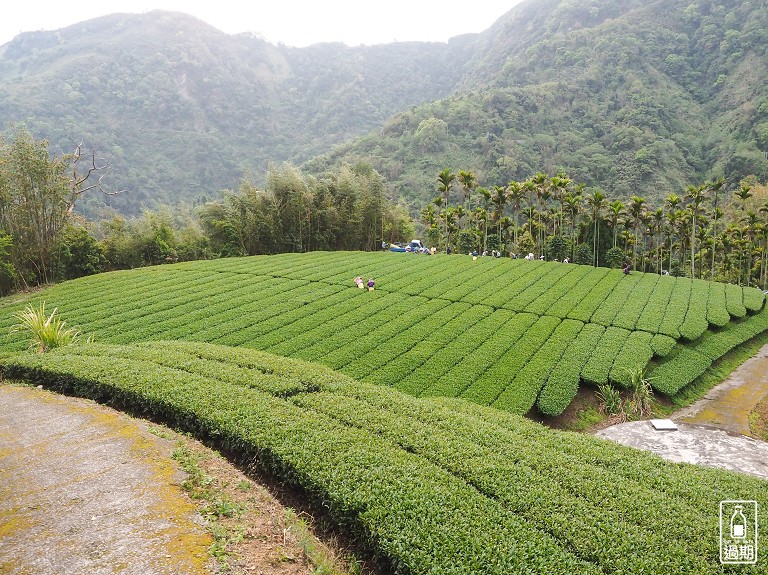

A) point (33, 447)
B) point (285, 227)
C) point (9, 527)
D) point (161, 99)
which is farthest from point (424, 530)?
point (161, 99)

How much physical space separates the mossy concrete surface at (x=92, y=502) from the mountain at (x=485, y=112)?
226ft

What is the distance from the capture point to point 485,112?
94062mm

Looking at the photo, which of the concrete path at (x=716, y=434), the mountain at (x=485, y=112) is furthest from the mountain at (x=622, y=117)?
the concrete path at (x=716, y=434)

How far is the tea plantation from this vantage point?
19.1ft

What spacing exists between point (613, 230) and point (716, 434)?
1288 inches

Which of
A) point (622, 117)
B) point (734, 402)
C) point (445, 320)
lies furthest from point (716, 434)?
point (622, 117)

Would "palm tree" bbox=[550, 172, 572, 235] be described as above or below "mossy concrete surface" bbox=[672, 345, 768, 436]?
above

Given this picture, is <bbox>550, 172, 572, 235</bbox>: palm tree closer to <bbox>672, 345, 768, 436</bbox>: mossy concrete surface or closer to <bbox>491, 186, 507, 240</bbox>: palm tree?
<bbox>491, 186, 507, 240</bbox>: palm tree

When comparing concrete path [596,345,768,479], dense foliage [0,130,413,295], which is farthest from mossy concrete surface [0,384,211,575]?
dense foliage [0,130,413,295]

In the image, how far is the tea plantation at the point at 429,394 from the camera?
19.1 feet

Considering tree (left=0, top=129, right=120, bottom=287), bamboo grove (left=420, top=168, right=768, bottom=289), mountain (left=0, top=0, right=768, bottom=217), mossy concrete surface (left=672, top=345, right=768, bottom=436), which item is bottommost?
mossy concrete surface (left=672, top=345, right=768, bottom=436)

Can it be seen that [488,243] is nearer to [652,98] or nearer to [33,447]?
[33,447]

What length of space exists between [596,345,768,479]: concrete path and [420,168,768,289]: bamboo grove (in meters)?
23.3

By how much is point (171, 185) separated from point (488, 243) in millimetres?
68788
